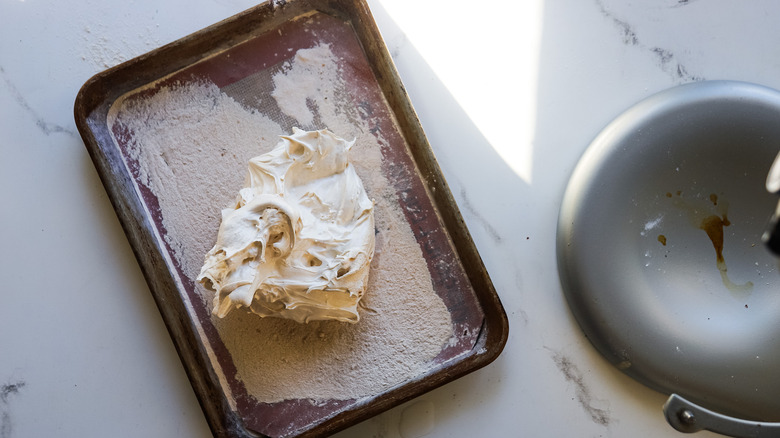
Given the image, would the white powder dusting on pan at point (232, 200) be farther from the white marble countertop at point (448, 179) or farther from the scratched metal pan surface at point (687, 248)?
the scratched metal pan surface at point (687, 248)

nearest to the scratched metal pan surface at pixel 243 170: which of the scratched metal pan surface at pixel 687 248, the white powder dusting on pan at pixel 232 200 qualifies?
the white powder dusting on pan at pixel 232 200

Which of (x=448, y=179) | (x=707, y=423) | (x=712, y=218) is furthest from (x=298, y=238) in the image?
(x=712, y=218)

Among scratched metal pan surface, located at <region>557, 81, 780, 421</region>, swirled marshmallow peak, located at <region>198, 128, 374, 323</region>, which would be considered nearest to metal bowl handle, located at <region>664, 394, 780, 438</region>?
scratched metal pan surface, located at <region>557, 81, 780, 421</region>

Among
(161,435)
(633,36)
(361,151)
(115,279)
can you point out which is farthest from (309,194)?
(633,36)

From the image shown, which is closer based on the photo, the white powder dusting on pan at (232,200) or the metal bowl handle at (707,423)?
the metal bowl handle at (707,423)

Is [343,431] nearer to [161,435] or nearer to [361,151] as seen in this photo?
[161,435]

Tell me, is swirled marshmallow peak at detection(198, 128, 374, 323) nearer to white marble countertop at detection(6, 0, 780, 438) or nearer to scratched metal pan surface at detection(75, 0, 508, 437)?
scratched metal pan surface at detection(75, 0, 508, 437)
